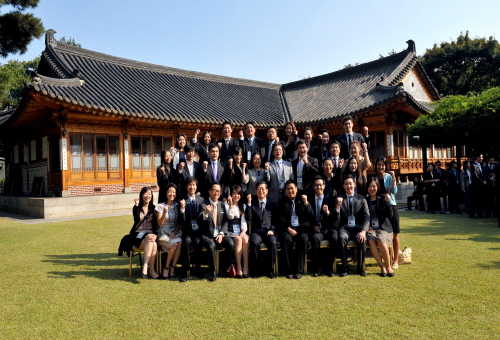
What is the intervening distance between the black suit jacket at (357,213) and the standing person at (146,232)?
2705 millimetres

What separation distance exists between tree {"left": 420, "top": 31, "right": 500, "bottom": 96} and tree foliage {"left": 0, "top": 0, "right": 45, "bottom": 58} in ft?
95.6

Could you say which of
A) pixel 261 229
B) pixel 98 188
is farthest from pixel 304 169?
pixel 98 188

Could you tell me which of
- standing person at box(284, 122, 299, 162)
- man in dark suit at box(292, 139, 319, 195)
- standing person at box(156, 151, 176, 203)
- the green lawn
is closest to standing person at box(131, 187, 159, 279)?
the green lawn

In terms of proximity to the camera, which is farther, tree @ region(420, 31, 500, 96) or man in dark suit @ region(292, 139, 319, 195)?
tree @ region(420, 31, 500, 96)

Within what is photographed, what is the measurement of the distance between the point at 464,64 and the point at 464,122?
2147 centimetres

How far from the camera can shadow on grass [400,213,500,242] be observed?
7954 mm

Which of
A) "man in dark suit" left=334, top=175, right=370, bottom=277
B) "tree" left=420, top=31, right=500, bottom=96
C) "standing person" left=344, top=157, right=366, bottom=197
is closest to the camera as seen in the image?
"man in dark suit" left=334, top=175, right=370, bottom=277

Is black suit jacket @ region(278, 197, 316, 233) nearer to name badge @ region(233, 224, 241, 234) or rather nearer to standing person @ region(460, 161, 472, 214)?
name badge @ region(233, 224, 241, 234)

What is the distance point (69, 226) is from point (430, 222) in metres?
9.71

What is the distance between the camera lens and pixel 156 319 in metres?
3.83

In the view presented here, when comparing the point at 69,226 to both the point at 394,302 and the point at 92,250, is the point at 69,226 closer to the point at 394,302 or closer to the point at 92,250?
the point at 92,250

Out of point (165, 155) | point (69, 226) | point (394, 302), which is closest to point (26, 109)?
point (69, 226)

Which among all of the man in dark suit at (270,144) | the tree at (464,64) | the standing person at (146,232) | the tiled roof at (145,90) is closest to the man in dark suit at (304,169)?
the man in dark suit at (270,144)

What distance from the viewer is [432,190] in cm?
1210
